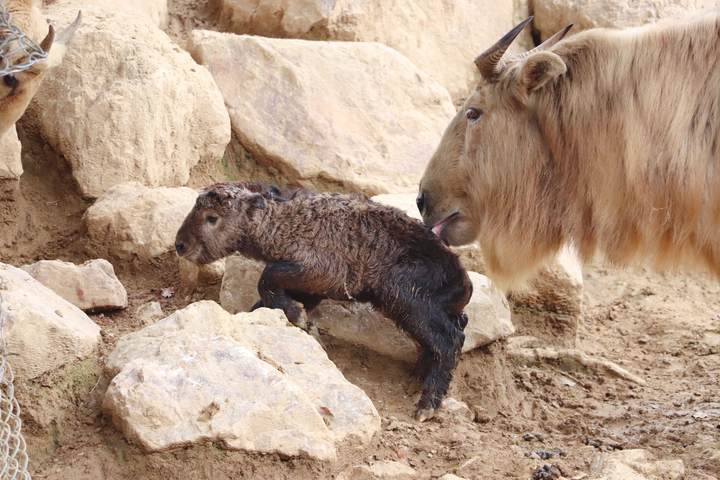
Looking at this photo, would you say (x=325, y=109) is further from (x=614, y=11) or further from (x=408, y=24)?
(x=614, y=11)

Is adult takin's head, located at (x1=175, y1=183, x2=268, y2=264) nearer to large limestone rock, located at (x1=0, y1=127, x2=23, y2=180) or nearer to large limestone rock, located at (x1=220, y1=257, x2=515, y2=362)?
large limestone rock, located at (x1=220, y1=257, x2=515, y2=362)

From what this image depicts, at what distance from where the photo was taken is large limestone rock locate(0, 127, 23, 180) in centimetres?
644

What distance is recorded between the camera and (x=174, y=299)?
6.06 m

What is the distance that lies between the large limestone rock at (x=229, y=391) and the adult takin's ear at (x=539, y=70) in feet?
5.03

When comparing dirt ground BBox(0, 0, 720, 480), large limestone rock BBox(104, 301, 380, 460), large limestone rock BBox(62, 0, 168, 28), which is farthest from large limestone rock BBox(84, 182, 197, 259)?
large limestone rock BBox(62, 0, 168, 28)

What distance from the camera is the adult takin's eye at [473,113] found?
500 centimetres

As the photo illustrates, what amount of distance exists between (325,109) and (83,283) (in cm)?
267

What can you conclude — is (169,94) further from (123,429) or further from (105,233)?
(123,429)

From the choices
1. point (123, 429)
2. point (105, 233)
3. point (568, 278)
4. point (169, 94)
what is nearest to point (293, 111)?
point (169, 94)

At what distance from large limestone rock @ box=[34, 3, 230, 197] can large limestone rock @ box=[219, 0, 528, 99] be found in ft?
4.80

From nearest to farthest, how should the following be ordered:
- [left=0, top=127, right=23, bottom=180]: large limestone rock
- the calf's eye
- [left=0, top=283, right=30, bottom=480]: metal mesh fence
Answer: [left=0, top=283, right=30, bottom=480]: metal mesh fence
the calf's eye
[left=0, top=127, right=23, bottom=180]: large limestone rock

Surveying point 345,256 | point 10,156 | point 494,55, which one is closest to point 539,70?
point 494,55

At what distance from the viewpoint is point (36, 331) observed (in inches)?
173

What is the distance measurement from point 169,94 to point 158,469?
341 cm
